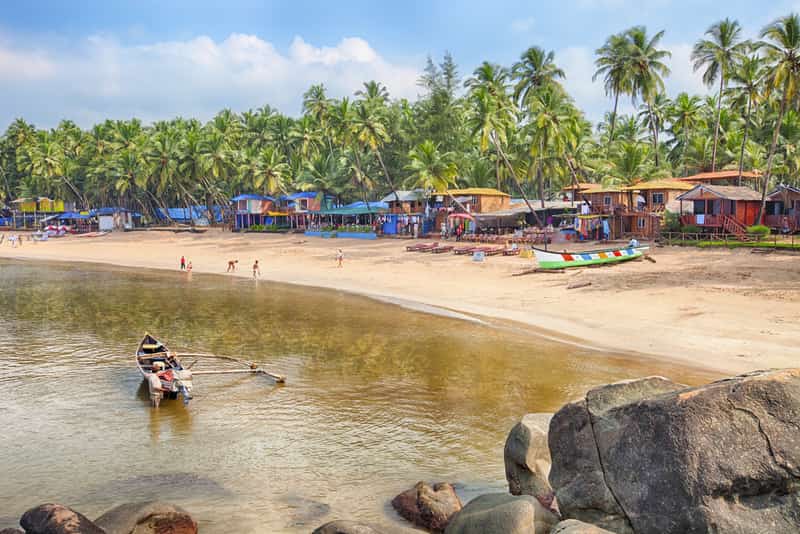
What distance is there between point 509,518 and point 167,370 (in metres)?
12.9

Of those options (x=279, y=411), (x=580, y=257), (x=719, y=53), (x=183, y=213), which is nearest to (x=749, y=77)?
(x=719, y=53)

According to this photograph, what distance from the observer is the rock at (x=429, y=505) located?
9.99 metres

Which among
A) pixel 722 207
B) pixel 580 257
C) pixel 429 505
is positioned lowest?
pixel 429 505

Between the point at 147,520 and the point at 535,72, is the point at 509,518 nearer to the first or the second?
the point at 147,520

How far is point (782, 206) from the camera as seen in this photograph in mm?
45094

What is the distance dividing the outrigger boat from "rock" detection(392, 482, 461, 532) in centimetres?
883

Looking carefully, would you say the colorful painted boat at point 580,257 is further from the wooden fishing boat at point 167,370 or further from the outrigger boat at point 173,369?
→ the wooden fishing boat at point 167,370

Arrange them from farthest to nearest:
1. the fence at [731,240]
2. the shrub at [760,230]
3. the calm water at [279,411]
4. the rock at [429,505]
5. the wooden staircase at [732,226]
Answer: the wooden staircase at [732,226] → the shrub at [760,230] → the fence at [731,240] → the calm water at [279,411] → the rock at [429,505]

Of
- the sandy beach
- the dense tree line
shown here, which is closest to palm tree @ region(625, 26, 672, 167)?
the dense tree line

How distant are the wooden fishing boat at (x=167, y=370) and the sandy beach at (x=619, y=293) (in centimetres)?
1342

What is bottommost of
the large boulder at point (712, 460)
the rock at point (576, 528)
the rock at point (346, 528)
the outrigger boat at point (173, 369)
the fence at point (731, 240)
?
the outrigger boat at point (173, 369)

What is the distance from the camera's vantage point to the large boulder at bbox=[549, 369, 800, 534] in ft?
19.9

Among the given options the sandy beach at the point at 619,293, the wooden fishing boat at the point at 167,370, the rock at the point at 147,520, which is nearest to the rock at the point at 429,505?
the rock at the point at 147,520

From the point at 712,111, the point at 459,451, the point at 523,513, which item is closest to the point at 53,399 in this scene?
the point at 459,451
